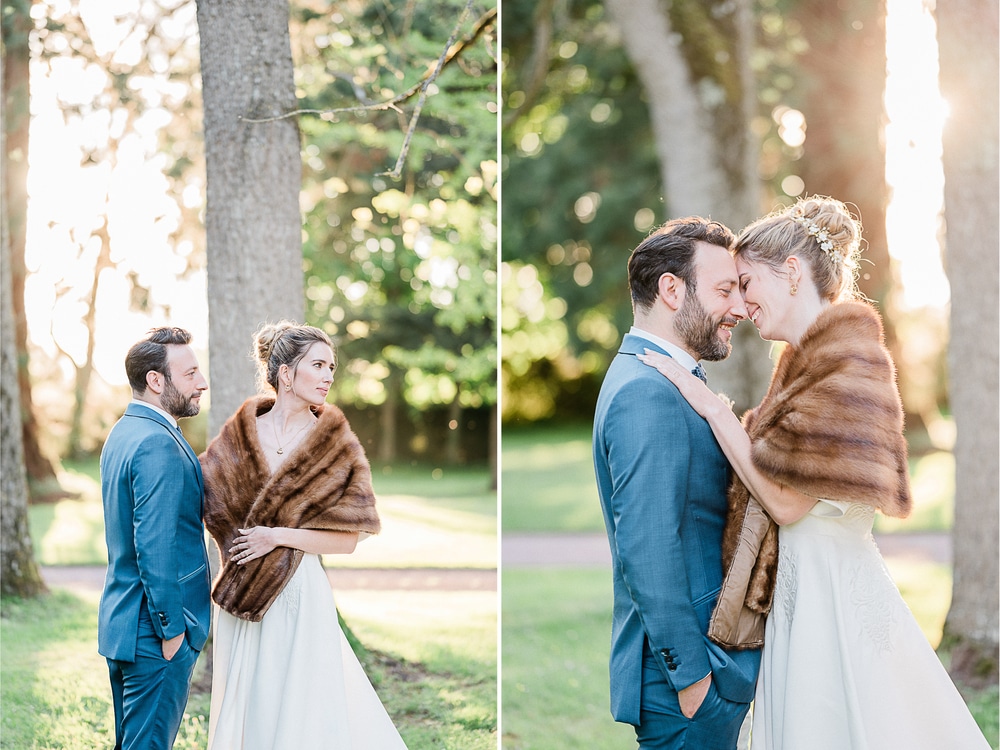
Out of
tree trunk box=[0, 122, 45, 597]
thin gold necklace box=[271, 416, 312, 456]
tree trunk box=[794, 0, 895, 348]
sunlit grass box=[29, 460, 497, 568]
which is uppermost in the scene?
tree trunk box=[794, 0, 895, 348]

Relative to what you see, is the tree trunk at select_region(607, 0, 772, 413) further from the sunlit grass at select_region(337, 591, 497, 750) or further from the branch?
the sunlit grass at select_region(337, 591, 497, 750)

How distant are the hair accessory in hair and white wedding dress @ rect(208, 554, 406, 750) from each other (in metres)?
1.97

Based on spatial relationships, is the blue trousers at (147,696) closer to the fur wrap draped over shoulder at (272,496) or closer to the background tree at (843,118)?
the fur wrap draped over shoulder at (272,496)

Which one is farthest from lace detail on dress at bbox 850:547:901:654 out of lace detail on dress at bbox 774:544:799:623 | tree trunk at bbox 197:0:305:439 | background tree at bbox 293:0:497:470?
background tree at bbox 293:0:497:470

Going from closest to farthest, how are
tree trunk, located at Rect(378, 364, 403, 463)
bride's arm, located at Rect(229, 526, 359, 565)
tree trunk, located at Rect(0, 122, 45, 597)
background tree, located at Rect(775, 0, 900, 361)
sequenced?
1. bride's arm, located at Rect(229, 526, 359, 565)
2. tree trunk, located at Rect(0, 122, 45, 597)
3. background tree, located at Rect(775, 0, 900, 361)
4. tree trunk, located at Rect(378, 364, 403, 463)

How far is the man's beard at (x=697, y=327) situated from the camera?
8.63 feet

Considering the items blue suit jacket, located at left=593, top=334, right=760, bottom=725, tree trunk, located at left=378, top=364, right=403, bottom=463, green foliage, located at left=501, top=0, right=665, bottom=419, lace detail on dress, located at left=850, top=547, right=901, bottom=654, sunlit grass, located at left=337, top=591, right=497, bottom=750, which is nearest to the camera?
blue suit jacket, located at left=593, top=334, right=760, bottom=725

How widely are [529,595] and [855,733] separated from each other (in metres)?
5.90

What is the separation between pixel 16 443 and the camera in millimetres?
6277

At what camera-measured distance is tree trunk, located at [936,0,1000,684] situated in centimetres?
493

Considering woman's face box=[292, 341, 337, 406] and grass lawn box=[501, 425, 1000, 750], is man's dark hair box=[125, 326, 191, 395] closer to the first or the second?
woman's face box=[292, 341, 337, 406]

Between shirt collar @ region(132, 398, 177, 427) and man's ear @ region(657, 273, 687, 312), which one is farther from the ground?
man's ear @ region(657, 273, 687, 312)

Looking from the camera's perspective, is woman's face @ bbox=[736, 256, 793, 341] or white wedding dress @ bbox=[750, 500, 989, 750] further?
woman's face @ bbox=[736, 256, 793, 341]

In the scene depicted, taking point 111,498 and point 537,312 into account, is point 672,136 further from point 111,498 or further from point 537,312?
point 537,312
